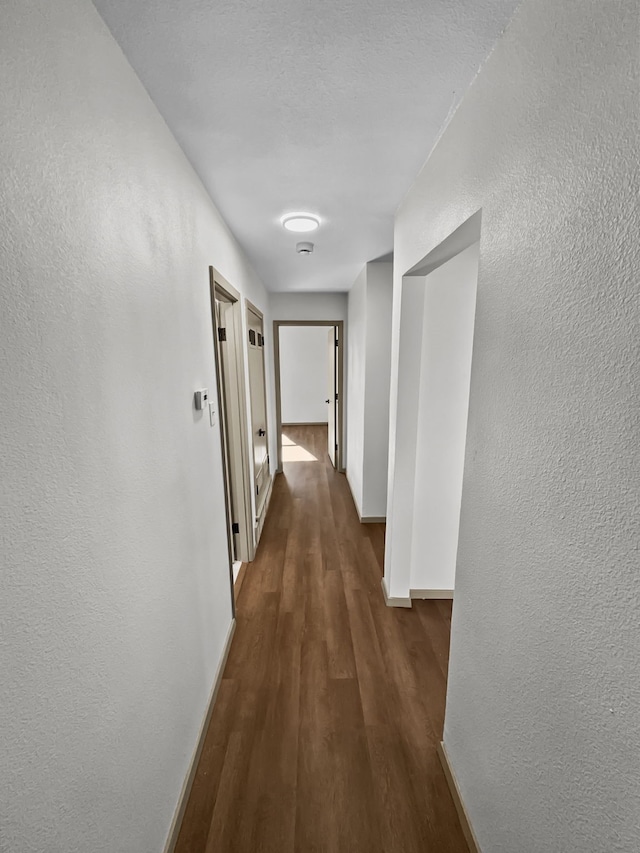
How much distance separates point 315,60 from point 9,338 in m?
1.00

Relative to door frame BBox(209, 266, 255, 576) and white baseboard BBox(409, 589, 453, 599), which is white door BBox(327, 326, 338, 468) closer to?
door frame BBox(209, 266, 255, 576)

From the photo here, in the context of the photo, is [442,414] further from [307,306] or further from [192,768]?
[307,306]

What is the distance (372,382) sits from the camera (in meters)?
3.18

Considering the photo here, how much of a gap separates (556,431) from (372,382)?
99.0 inches

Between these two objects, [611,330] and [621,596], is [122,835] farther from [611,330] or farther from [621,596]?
[611,330]

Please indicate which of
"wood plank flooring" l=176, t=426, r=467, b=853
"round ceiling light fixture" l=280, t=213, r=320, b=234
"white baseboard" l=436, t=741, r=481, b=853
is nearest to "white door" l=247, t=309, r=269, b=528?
"wood plank flooring" l=176, t=426, r=467, b=853

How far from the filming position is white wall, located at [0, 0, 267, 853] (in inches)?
22.5

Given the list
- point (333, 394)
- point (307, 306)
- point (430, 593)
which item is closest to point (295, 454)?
point (333, 394)

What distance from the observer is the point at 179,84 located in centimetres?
99

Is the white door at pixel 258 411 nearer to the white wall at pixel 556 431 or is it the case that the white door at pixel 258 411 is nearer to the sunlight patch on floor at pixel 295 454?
the sunlight patch on floor at pixel 295 454

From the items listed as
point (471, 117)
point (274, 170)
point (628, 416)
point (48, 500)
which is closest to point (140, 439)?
point (48, 500)

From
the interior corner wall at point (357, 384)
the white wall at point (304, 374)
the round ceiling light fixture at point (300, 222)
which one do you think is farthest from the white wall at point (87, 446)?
the white wall at point (304, 374)

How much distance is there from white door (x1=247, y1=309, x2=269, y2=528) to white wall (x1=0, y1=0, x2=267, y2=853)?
5.95 feet

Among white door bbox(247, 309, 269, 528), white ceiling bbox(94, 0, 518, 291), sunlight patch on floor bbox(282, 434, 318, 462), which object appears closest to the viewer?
white ceiling bbox(94, 0, 518, 291)
